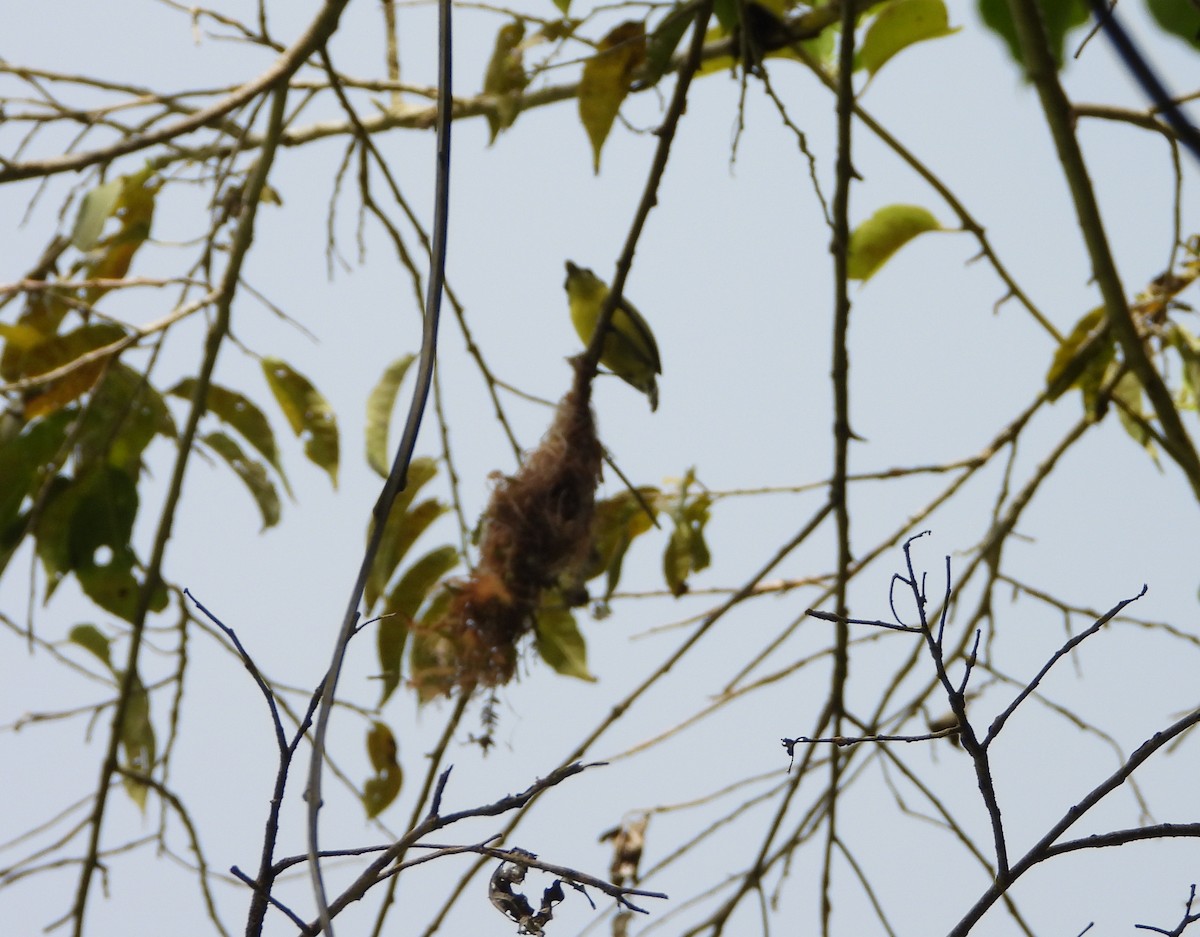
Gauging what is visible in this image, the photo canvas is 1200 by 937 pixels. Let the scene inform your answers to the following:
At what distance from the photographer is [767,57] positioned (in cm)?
147

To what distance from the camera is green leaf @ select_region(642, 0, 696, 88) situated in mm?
1305

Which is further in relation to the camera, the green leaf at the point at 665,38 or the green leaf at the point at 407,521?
the green leaf at the point at 407,521

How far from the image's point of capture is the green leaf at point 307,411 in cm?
156

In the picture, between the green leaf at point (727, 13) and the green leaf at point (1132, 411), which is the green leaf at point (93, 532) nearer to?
the green leaf at point (727, 13)

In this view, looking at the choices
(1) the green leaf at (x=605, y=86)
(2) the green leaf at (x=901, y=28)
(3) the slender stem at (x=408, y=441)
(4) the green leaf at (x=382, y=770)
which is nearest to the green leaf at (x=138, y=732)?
(4) the green leaf at (x=382, y=770)

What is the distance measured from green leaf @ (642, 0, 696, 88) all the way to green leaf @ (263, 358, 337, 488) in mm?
572

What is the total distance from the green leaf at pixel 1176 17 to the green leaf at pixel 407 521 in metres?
0.91

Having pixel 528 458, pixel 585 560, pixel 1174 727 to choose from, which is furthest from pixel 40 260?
pixel 1174 727

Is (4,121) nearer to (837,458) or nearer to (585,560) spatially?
(585,560)

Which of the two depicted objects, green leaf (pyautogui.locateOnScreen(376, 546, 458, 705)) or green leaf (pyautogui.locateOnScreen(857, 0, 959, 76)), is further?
green leaf (pyautogui.locateOnScreen(376, 546, 458, 705))

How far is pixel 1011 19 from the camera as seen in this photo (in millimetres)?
1159

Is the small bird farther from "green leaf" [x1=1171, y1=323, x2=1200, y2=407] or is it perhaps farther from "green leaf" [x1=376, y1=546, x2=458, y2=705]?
"green leaf" [x1=1171, y1=323, x2=1200, y2=407]

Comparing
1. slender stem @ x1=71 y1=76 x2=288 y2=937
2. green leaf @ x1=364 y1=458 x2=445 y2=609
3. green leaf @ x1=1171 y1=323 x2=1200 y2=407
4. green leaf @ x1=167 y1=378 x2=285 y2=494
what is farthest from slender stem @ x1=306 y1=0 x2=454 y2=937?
green leaf @ x1=1171 y1=323 x2=1200 y2=407

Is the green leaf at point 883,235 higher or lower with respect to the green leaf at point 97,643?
higher
